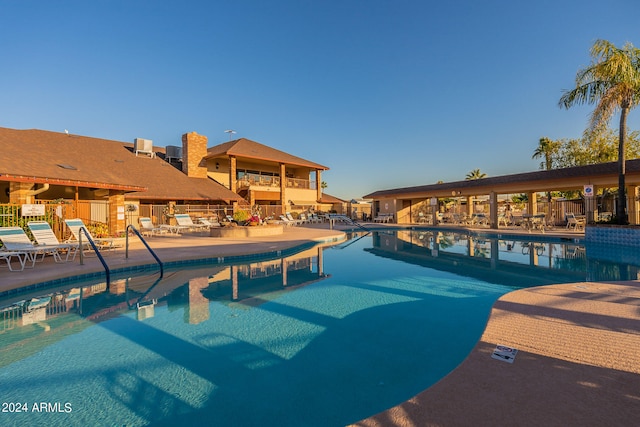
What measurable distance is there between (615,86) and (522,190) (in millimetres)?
8209

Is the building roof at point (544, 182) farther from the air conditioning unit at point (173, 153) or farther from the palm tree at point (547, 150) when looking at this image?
the air conditioning unit at point (173, 153)

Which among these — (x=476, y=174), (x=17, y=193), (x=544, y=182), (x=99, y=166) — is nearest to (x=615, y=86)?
(x=544, y=182)

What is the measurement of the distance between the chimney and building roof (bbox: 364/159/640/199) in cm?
1807

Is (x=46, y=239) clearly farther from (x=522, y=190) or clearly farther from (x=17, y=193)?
(x=522, y=190)

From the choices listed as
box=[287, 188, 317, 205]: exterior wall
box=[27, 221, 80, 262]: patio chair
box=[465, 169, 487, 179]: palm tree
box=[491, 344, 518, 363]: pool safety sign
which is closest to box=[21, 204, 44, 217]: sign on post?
box=[27, 221, 80, 262]: patio chair

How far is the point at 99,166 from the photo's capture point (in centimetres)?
1931

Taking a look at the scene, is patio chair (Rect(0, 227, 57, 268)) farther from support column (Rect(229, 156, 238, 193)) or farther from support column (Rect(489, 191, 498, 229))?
support column (Rect(489, 191, 498, 229))

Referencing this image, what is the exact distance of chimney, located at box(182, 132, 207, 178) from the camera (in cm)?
2473

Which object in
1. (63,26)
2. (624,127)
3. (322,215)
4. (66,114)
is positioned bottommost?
(322,215)

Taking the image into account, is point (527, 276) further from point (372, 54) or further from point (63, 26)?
point (63, 26)

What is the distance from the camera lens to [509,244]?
48.6 feet

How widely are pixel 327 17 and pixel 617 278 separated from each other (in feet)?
60.8

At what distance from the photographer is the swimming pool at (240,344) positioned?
2.98 m

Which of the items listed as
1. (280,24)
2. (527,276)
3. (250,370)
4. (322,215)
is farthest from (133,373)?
(322,215)
